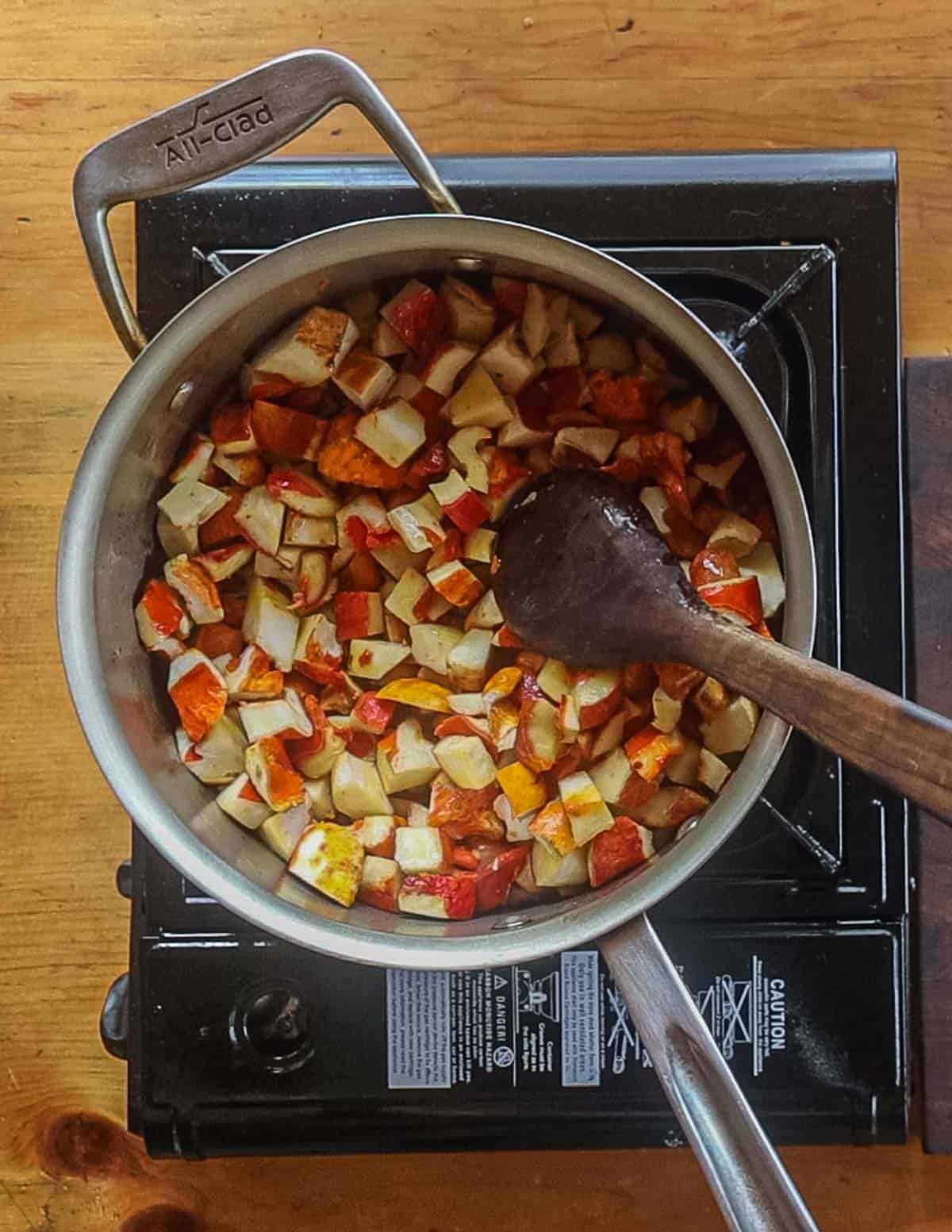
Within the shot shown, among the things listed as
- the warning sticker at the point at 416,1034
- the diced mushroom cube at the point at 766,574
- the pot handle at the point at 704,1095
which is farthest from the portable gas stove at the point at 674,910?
the pot handle at the point at 704,1095

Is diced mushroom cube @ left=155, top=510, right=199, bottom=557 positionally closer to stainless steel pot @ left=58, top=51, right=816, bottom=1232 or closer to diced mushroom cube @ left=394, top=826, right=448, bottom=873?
stainless steel pot @ left=58, top=51, right=816, bottom=1232

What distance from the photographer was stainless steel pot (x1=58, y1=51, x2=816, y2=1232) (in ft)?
2.26

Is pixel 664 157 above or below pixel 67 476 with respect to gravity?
above

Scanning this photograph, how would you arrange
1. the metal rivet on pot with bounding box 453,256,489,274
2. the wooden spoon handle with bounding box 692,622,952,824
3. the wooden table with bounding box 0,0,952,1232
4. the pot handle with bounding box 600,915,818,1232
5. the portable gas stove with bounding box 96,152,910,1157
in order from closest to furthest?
the wooden spoon handle with bounding box 692,622,952,824
the pot handle with bounding box 600,915,818,1232
the metal rivet on pot with bounding box 453,256,489,274
the portable gas stove with bounding box 96,152,910,1157
the wooden table with bounding box 0,0,952,1232

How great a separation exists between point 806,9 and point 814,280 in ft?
0.94

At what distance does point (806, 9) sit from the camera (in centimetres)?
99

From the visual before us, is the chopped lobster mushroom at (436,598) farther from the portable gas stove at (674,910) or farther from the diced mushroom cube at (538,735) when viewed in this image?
the portable gas stove at (674,910)

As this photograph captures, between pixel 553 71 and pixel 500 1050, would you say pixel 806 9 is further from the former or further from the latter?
pixel 500 1050

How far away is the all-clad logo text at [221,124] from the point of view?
27.7 inches

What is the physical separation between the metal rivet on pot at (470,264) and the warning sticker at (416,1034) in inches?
19.5

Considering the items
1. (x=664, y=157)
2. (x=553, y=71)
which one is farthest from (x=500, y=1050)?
(x=553, y=71)

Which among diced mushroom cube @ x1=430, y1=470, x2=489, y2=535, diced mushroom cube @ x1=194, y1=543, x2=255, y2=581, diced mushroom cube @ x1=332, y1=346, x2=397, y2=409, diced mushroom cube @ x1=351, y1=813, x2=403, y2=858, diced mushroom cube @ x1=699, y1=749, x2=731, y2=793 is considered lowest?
diced mushroom cube @ x1=351, y1=813, x2=403, y2=858

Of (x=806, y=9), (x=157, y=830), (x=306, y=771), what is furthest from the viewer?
(x=806, y=9)

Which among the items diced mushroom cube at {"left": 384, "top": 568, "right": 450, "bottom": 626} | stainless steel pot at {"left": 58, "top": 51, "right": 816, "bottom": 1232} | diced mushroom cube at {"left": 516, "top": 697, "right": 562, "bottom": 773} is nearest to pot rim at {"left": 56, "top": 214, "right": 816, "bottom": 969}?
stainless steel pot at {"left": 58, "top": 51, "right": 816, "bottom": 1232}
